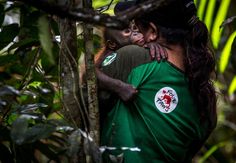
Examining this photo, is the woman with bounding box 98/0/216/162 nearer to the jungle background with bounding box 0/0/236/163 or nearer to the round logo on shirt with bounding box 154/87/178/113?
the round logo on shirt with bounding box 154/87/178/113

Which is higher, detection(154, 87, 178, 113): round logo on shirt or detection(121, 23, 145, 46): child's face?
detection(121, 23, 145, 46): child's face

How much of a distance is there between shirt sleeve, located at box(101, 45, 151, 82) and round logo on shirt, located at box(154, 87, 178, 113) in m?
0.11

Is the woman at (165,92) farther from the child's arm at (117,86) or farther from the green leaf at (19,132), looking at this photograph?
the green leaf at (19,132)

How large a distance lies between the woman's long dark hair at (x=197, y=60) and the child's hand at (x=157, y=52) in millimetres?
49

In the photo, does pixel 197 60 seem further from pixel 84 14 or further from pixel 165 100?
pixel 84 14

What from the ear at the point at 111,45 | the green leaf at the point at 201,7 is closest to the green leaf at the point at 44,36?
the ear at the point at 111,45

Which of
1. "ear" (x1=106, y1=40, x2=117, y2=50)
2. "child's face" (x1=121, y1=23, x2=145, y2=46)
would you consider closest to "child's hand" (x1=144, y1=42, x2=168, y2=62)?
"child's face" (x1=121, y1=23, x2=145, y2=46)

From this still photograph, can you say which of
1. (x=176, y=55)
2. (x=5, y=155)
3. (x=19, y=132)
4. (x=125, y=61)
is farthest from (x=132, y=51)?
(x=19, y=132)

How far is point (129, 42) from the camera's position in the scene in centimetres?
188

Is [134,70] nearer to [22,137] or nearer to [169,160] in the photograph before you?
[169,160]

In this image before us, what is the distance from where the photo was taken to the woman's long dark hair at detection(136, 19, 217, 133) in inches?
67.3

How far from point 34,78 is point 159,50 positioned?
0.40 m

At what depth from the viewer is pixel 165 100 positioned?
5.48 ft

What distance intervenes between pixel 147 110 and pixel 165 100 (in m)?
0.06
